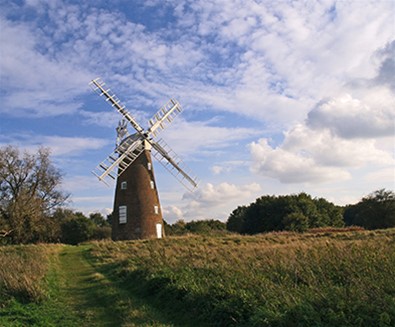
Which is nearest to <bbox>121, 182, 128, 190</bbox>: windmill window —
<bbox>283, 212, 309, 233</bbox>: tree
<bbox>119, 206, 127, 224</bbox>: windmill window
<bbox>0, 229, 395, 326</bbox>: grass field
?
<bbox>119, 206, 127, 224</bbox>: windmill window

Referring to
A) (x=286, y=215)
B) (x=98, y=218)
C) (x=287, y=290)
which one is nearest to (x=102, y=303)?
(x=287, y=290)

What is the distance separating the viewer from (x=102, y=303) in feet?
37.2

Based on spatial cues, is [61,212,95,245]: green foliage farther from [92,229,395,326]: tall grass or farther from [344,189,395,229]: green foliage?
[92,229,395,326]: tall grass

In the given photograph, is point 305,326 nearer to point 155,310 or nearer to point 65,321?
point 155,310

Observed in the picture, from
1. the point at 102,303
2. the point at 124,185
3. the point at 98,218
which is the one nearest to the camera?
the point at 102,303

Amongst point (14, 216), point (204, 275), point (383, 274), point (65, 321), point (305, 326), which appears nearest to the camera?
point (305, 326)

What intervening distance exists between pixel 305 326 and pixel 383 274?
3037mm

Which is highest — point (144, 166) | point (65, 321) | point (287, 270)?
point (144, 166)

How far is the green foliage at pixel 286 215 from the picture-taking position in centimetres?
5112

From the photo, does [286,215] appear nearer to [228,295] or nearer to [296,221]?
[296,221]

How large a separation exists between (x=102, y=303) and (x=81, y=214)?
52.8m

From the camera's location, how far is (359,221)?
6384cm

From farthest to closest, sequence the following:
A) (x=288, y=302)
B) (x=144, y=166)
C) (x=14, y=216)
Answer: (x=14, y=216) → (x=144, y=166) → (x=288, y=302)

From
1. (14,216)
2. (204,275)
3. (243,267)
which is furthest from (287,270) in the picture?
(14,216)
